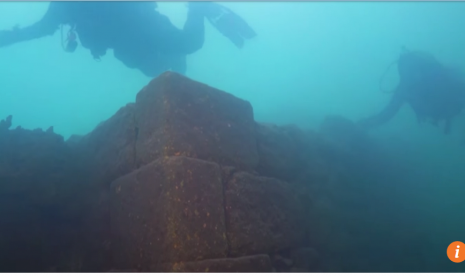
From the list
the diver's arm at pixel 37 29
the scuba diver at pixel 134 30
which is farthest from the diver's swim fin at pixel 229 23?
the diver's arm at pixel 37 29

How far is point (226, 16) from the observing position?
24.3 ft

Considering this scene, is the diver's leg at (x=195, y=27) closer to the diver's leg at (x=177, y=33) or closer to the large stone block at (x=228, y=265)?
the diver's leg at (x=177, y=33)

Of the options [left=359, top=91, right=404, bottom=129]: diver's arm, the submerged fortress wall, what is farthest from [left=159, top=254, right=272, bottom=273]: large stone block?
[left=359, top=91, right=404, bottom=129]: diver's arm

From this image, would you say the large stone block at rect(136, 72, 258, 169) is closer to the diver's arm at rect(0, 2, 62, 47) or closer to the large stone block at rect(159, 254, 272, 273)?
the large stone block at rect(159, 254, 272, 273)

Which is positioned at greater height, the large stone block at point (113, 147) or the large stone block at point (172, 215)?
the large stone block at point (113, 147)

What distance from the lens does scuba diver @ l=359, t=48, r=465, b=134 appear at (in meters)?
10.4

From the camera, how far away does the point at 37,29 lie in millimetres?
6371

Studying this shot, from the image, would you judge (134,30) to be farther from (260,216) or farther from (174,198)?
(260,216)

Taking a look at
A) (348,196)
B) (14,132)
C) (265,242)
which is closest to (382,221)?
(348,196)

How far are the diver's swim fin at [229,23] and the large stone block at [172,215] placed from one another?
5689 mm

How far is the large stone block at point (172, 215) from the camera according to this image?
2.42 meters

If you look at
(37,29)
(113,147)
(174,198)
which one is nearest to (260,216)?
(174,198)

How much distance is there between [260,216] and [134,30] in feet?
20.0

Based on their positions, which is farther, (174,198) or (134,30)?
(134,30)
